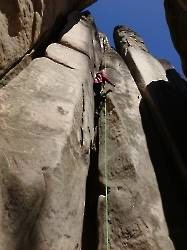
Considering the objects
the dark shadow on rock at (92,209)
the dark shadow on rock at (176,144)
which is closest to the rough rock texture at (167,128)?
the dark shadow on rock at (176,144)

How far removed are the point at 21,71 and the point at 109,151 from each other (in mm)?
1246

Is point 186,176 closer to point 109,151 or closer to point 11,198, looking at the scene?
point 109,151

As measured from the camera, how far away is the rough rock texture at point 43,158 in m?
2.01

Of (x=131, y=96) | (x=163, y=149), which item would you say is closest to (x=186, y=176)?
(x=163, y=149)

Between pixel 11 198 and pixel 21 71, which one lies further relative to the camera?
pixel 21 71

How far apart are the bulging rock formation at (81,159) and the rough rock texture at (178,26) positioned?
2.13 feet

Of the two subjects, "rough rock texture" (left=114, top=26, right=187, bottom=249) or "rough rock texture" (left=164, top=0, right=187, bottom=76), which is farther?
"rough rock texture" (left=164, top=0, right=187, bottom=76)

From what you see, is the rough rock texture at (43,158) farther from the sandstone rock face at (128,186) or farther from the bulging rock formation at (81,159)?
the sandstone rock face at (128,186)

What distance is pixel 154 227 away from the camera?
9.49 feet

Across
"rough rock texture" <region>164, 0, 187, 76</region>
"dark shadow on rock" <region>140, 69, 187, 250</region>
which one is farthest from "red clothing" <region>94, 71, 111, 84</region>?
"rough rock texture" <region>164, 0, 187, 76</region>

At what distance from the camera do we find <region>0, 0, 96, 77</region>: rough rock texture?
2.77 meters

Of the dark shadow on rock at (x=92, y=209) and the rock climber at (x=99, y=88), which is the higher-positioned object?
the rock climber at (x=99, y=88)

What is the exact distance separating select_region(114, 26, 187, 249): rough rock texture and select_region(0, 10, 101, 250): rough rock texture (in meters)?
0.98

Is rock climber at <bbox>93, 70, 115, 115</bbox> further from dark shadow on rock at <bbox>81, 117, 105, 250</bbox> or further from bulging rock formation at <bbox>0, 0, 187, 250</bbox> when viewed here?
dark shadow on rock at <bbox>81, 117, 105, 250</bbox>
